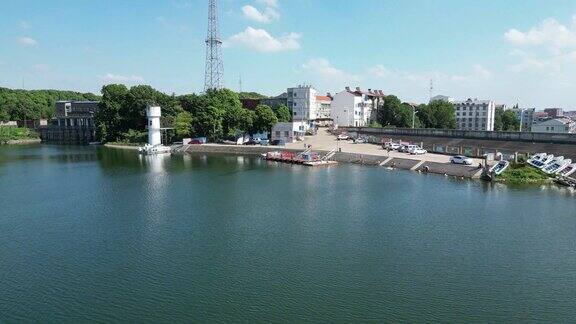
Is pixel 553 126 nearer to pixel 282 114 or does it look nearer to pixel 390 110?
pixel 390 110

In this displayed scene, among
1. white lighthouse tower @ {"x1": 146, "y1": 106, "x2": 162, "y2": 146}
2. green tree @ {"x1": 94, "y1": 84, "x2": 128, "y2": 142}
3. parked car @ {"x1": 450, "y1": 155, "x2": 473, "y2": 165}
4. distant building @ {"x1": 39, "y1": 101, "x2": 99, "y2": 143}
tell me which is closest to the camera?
parked car @ {"x1": 450, "y1": 155, "x2": 473, "y2": 165}

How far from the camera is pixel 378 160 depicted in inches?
1912

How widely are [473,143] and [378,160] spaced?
12.5 meters

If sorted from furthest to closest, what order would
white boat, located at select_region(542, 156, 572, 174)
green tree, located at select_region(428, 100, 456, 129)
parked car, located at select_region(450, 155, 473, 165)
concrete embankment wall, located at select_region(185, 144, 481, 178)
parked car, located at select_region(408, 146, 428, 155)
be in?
green tree, located at select_region(428, 100, 456, 129)
parked car, located at select_region(408, 146, 428, 155)
parked car, located at select_region(450, 155, 473, 165)
concrete embankment wall, located at select_region(185, 144, 481, 178)
white boat, located at select_region(542, 156, 572, 174)

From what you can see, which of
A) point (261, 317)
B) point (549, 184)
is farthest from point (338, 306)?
point (549, 184)

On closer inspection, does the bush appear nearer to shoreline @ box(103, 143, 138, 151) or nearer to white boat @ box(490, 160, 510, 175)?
shoreline @ box(103, 143, 138, 151)

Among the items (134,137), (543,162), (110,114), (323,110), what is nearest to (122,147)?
(134,137)

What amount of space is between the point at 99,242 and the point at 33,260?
312cm

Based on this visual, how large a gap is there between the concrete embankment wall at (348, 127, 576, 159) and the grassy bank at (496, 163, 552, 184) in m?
6.35

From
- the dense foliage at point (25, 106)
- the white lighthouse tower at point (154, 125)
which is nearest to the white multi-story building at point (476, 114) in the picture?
the white lighthouse tower at point (154, 125)

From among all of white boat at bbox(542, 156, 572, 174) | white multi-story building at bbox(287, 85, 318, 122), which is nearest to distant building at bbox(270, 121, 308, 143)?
white multi-story building at bbox(287, 85, 318, 122)

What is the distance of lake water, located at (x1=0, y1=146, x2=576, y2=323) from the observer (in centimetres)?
1481

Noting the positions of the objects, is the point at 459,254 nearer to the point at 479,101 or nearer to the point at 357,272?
the point at 357,272

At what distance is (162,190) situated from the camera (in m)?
34.9
